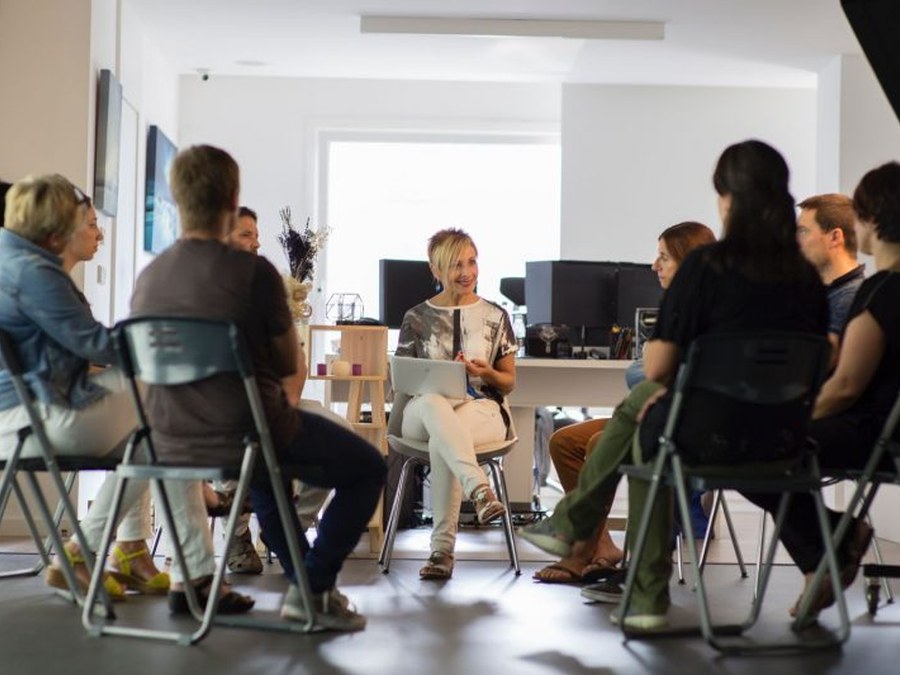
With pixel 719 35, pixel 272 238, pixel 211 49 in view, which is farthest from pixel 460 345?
pixel 272 238

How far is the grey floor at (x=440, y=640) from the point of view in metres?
3.07

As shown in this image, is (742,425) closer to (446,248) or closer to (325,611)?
(325,611)

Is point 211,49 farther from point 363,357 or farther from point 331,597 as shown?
point 331,597

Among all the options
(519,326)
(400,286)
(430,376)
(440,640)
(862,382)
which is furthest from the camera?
(519,326)

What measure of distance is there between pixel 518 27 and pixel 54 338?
5.27 meters

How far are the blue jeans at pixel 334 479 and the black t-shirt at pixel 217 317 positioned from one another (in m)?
0.11

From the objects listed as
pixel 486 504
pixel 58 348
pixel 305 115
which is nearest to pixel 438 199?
pixel 305 115

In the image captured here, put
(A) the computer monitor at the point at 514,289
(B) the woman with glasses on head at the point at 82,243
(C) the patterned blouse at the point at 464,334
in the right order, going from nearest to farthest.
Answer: (B) the woman with glasses on head at the point at 82,243
(C) the patterned blouse at the point at 464,334
(A) the computer monitor at the point at 514,289

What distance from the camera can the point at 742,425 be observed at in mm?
3213

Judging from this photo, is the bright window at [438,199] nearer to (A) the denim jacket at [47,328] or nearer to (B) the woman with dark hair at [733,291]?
(A) the denim jacket at [47,328]

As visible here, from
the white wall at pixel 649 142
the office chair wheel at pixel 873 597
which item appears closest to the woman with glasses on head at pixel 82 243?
the office chair wheel at pixel 873 597

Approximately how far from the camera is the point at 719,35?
852cm

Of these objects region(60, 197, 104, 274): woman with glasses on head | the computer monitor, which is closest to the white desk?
the computer monitor

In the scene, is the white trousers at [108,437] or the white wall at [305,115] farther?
the white wall at [305,115]
